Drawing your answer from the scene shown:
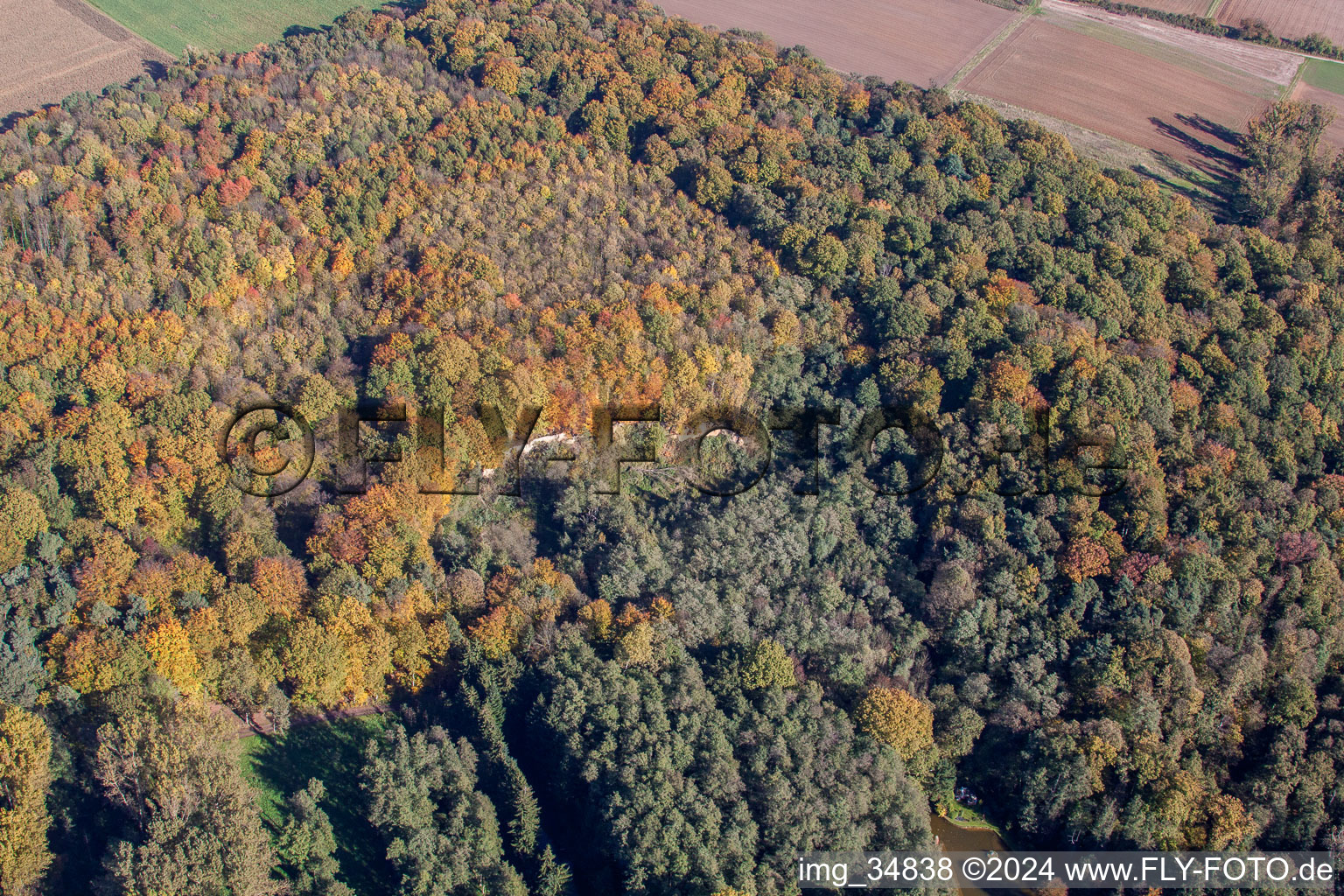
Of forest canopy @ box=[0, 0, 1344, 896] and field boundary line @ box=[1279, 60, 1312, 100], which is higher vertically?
field boundary line @ box=[1279, 60, 1312, 100]

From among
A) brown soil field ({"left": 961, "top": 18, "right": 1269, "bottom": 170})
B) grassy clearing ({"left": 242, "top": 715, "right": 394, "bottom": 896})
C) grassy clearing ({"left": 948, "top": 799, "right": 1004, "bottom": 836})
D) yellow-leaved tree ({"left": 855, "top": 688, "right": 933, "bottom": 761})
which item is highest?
brown soil field ({"left": 961, "top": 18, "right": 1269, "bottom": 170})

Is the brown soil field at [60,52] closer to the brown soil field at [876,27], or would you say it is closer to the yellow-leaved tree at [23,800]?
the brown soil field at [876,27]

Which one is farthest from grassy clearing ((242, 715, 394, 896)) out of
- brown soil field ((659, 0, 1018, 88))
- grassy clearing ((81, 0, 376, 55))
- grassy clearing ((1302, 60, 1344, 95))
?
grassy clearing ((1302, 60, 1344, 95))

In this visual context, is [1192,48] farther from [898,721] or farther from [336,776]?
[336,776]

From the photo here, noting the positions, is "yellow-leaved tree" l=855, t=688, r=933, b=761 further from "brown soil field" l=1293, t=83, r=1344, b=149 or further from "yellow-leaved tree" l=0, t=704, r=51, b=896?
"brown soil field" l=1293, t=83, r=1344, b=149

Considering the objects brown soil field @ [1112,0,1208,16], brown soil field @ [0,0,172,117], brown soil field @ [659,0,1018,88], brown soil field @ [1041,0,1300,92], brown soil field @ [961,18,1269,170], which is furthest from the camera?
brown soil field @ [1112,0,1208,16]

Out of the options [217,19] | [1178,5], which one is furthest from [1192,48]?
[217,19]
